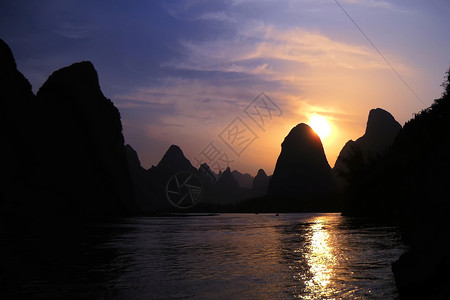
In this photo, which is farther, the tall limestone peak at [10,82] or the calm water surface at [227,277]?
the tall limestone peak at [10,82]

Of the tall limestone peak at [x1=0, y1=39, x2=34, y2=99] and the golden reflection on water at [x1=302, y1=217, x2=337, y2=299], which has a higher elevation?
the tall limestone peak at [x1=0, y1=39, x2=34, y2=99]

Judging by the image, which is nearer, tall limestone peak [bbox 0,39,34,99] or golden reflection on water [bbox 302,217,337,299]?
golden reflection on water [bbox 302,217,337,299]

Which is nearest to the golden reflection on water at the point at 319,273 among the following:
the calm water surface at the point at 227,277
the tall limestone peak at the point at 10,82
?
the calm water surface at the point at 227,277

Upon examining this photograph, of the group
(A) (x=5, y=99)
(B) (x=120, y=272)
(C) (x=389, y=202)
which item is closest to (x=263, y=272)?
(B) (x=120, y=272)

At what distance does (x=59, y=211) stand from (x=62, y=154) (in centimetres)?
2625

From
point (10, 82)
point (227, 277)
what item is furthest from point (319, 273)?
point (10, 82)

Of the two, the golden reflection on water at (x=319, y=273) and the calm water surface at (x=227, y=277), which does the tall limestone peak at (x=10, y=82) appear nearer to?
the calm water surface at (x=227, y=277)

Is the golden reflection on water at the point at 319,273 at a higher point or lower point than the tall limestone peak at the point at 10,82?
lower

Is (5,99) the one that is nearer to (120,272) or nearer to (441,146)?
(120,272)

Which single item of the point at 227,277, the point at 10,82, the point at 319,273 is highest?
the point at 10,82

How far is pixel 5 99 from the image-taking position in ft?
395

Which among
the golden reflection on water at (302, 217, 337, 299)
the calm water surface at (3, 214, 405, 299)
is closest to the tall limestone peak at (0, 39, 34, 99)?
the calm water surface at (3, 214, 405, 299)

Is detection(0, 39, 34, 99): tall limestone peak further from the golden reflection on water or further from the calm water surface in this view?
the golden reflection on water

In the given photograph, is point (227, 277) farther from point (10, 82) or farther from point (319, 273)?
point (10, 82)
